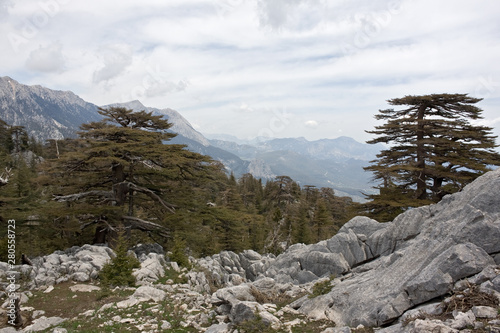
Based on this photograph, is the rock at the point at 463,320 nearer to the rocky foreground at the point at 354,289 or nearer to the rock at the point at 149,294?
the rocky foreground at the point at 354,289

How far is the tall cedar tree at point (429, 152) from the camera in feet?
77.7

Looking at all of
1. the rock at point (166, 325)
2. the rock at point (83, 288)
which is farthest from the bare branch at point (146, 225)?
the rock at point (166, 325)

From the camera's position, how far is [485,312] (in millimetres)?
6262

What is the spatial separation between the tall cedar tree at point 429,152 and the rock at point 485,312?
1887 cm

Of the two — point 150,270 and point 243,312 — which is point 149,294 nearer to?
point 150,270

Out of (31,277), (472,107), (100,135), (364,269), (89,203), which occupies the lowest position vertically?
(31,277)

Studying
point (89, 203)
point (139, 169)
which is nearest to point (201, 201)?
point (139, 169)

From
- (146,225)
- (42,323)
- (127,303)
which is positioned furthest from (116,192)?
(42,323)

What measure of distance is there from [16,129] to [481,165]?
9871cm

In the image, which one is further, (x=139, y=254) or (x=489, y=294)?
(x=139, y=254)

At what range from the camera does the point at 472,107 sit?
24562 millimetres

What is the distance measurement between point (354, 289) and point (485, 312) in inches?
181

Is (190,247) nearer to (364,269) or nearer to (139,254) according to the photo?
(139,254)

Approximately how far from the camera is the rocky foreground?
7.42 meters
